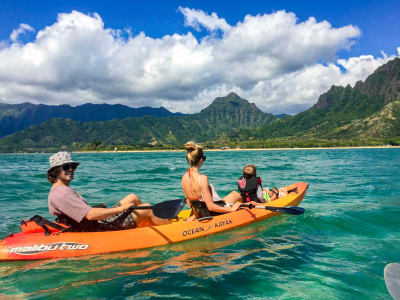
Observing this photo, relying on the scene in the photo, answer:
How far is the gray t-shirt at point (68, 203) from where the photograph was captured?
542 cm

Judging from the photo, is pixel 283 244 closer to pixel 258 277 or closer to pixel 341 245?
pixel 341 245

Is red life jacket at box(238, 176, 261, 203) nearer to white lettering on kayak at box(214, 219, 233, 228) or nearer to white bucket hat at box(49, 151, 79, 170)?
white lettering on kayak at box(214, 219, 233, 228)

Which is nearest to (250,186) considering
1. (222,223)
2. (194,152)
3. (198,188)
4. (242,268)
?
(222,223)

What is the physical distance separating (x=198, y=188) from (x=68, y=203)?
121 inches

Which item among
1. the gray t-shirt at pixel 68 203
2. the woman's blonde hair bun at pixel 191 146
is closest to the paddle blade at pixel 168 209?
the woman's blonde hair bun at pixel 191 146

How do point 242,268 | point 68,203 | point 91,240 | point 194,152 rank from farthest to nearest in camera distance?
point 194,152
point 91,240
point 242,268
point 68,203

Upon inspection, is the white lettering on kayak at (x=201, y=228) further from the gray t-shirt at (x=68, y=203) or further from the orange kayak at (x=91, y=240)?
the gray t-shirt at (x=68, y=203)

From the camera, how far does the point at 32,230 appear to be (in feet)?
20.9

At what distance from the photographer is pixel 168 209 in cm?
794

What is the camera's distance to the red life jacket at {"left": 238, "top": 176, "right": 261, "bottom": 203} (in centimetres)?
952

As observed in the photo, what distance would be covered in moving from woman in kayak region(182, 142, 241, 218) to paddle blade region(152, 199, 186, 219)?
47 cm

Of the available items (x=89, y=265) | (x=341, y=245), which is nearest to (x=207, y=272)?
(x=89, y=265)

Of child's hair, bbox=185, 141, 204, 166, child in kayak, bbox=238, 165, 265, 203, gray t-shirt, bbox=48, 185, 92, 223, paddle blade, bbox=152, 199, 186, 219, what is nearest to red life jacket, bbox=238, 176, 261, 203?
child in kayak, bbox=238, 165, 265, 203

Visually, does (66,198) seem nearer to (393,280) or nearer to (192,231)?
(192,231)
